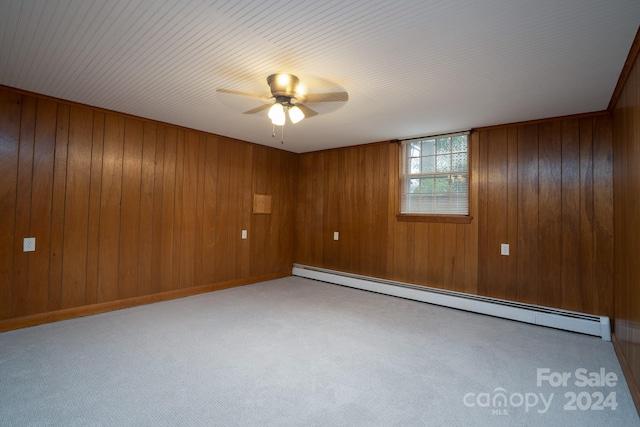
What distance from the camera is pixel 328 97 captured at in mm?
2865

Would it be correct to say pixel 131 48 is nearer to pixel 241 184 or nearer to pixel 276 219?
pixel 241 184

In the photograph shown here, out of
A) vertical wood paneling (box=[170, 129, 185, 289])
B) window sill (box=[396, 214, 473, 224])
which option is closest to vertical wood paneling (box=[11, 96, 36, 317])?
vertical wood paneling (box=[170, 129, 185, 289])

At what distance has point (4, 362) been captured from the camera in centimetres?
223

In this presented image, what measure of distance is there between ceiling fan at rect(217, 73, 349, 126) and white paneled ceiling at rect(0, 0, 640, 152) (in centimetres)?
8

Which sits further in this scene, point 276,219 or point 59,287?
point 276,219

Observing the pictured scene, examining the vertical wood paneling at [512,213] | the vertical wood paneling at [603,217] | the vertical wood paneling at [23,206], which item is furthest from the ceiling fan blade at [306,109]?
the vertical wood paneling at [603,217]

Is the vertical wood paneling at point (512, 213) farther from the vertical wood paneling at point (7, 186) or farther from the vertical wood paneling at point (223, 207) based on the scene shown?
the vertical wood paneling at point (7, 186)

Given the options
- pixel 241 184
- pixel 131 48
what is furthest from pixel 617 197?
pixel 241 184

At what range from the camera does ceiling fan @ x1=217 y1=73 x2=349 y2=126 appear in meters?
2.46

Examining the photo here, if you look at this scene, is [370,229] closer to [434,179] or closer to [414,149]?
[434,179]

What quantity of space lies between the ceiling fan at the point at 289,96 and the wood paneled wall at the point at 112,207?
165 centimetres

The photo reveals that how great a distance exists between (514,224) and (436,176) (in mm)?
1109

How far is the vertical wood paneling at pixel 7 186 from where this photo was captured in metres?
2.83

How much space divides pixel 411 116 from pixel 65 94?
11.6 feet
